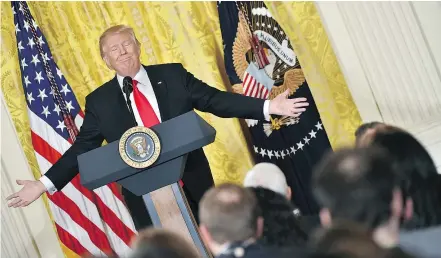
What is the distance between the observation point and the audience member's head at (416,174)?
92.4 inches

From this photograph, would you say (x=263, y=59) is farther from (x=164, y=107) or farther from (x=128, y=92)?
(x=128, y=92)

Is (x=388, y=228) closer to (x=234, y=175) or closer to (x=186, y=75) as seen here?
(x=186, y=75)

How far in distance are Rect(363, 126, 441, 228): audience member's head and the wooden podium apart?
2.89 ft

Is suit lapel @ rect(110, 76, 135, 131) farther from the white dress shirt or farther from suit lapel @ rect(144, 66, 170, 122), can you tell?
suit lapel @ rect(144, 66, 170, 122)

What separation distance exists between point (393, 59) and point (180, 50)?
1427 millimetres

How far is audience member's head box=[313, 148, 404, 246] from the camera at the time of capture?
212 cm

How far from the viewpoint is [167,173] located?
3234 millimetres

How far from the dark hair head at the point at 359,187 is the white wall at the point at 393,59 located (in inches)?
126

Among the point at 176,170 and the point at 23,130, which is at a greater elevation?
the point at 23,130

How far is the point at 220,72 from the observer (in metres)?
5.54

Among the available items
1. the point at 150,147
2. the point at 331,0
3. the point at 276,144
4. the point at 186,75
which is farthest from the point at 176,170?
the point at 331,0

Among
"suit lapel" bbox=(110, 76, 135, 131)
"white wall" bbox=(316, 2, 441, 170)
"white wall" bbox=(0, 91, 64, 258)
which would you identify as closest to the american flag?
"white wall" bbox=(0, 91, 64, 258)

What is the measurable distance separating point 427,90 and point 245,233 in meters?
3.30

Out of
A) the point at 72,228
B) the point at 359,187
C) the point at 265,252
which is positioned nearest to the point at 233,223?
the point at 265,252
